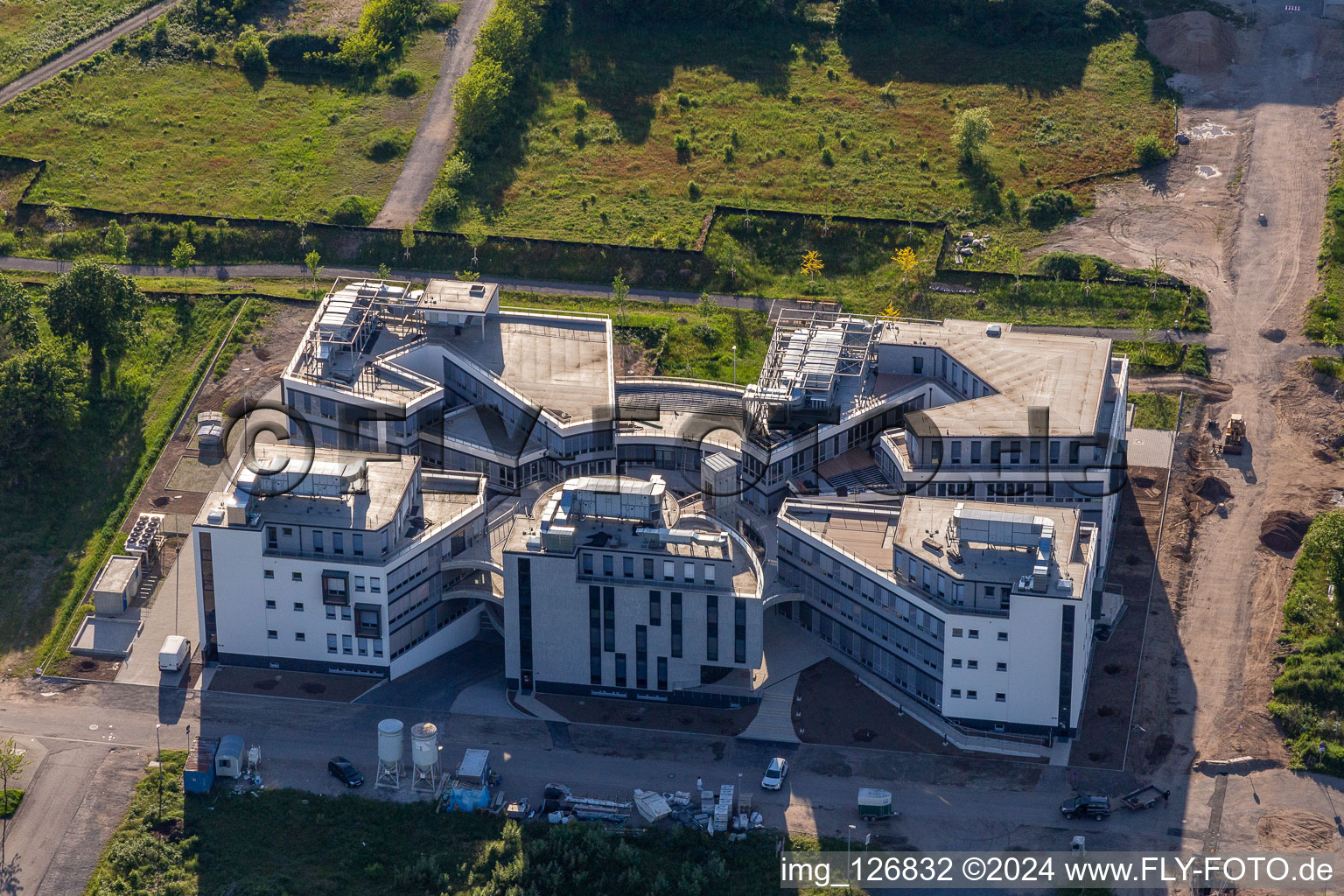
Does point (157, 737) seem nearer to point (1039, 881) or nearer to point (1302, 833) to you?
point (1039, 881)

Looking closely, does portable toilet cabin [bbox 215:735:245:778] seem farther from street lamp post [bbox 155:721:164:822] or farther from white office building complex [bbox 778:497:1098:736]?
white office building complex [bbox 778:497:1098:736]

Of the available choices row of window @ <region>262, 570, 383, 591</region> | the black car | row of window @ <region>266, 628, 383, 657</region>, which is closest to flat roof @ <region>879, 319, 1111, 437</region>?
row of window @ <region>262, 570, 383, 591</region>

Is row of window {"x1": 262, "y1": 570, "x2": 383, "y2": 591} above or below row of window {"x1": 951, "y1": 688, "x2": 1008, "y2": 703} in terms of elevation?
above

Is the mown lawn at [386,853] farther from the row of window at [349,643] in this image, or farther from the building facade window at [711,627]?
the building facade window at [711,627]

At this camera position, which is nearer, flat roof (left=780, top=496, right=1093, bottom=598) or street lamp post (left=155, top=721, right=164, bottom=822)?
street lamp post (left=155, top=721, right=164, bottom=822)

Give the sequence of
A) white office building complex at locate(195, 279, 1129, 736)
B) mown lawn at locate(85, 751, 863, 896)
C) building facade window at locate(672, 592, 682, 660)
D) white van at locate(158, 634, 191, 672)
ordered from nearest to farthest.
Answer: mown lawn at locate(85, 751, 863, 896) < white office building complex at locate(195, 279, 1129, 736) < building facade window at locate(672, 592, 682, 660) < white van at locate(158, 634, 191, 672)

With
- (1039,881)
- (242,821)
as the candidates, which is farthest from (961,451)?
(242,821)
